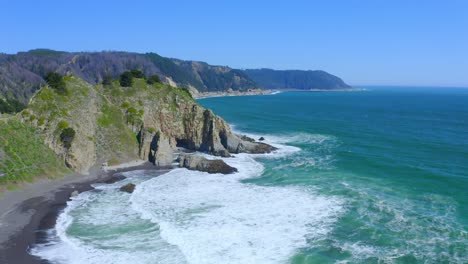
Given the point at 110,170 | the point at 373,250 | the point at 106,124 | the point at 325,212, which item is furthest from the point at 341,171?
the point at 106,124

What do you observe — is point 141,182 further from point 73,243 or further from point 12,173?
point 73,243

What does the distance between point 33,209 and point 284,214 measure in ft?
80.4

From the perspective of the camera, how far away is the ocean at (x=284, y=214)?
105 feet

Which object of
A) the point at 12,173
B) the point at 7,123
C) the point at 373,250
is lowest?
the point at 373,250

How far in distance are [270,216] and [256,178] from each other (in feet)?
48.6

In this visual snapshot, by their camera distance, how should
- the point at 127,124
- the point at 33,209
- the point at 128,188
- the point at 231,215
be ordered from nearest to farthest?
the point at 231,215 < the point at 33,209 < the point at 128,188 < the point at 127,124

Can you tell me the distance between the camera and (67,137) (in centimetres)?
5625

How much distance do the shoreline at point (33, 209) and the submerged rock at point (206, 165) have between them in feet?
11.4

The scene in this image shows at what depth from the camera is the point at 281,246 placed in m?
33.2

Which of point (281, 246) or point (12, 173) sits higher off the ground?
point (12, 173)

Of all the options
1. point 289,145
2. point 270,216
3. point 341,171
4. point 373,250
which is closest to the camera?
point 373,250

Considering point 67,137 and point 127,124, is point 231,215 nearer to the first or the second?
point 67,137

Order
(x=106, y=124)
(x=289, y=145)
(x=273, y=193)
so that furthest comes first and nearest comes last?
(x=289, y=145)
(x=106, y=124)
(x=273, y=193)

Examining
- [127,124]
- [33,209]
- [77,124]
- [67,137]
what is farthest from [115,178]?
[127,124]
